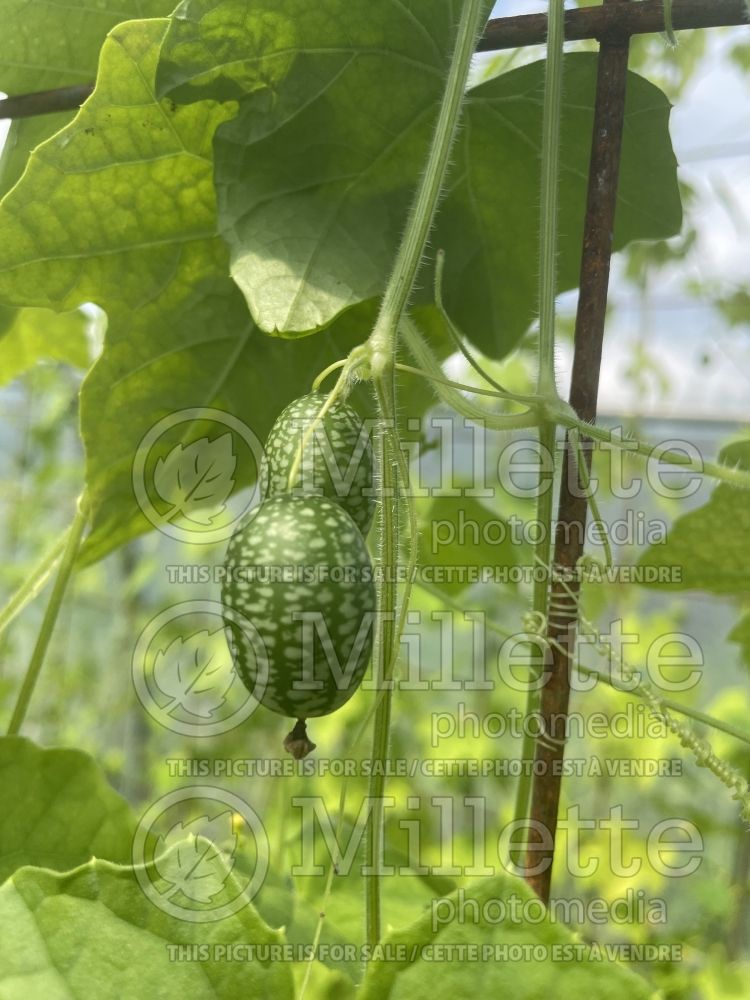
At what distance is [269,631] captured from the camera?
0.67 m

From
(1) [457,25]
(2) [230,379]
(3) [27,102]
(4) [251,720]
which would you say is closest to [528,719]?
(2) [230,379]

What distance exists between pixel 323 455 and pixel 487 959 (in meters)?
0.37

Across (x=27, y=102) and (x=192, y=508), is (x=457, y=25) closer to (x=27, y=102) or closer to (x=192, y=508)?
(x=27, y=102)

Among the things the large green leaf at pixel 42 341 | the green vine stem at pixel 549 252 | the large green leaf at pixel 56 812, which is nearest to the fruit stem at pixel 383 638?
the green vine stem at pixel 549 252

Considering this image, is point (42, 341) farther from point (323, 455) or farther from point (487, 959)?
point (487, 959)

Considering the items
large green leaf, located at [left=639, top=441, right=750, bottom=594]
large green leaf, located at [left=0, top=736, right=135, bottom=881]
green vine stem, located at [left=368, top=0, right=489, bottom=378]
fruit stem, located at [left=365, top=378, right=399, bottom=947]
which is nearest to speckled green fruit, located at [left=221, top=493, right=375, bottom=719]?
fruit stem, located at [left=365, top=378, right=399, bottom=947]

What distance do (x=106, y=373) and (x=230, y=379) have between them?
0.13 metres

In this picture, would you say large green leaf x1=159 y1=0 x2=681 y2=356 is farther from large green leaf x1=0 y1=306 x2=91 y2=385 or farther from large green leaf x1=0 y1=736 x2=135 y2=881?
large green leaf x1=0 y1=306 x2=91 y2=385

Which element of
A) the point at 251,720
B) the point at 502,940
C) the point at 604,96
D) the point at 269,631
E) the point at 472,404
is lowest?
the point at 251,720

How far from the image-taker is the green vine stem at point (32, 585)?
100 cm

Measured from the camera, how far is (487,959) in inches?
22.3

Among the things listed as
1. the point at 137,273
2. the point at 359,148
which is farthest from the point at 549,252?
the point at 137,273

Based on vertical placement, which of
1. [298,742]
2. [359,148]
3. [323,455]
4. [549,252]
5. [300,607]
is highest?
[359,148]

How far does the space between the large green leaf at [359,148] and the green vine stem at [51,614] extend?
0.36 m
